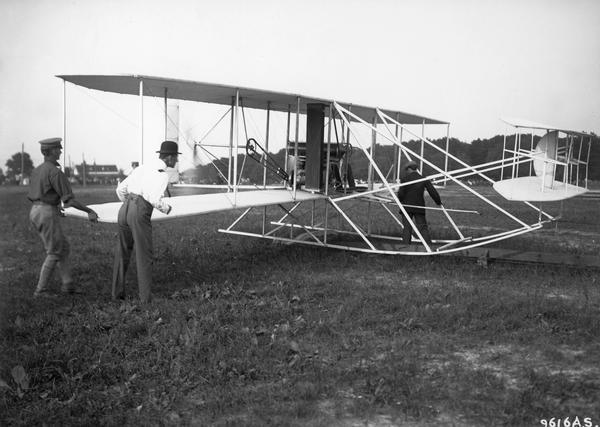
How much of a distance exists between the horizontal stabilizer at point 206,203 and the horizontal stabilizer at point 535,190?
3.12 metres

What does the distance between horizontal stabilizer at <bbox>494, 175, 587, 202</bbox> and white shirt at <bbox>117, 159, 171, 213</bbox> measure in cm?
466

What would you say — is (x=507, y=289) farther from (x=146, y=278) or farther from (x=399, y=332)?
(x=146, y=278)

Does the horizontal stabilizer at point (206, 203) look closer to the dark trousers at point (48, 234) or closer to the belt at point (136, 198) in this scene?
the dark trousers at point (48, 234)

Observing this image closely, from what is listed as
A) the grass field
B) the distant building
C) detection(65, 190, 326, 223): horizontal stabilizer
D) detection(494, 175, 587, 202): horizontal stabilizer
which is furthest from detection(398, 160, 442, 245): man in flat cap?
the distant building

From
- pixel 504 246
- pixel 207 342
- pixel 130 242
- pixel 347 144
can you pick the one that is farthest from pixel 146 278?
pixel 504 246

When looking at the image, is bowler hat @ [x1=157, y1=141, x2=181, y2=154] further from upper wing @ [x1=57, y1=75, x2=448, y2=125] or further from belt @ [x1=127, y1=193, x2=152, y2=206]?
upper wing @ [x1=57, y1=75, x2=448, y2=125]

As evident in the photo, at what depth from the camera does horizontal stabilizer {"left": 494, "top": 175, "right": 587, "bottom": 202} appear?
281 inches

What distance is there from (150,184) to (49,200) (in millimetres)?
1404

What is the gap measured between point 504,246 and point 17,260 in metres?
9.49

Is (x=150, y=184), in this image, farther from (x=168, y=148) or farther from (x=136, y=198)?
(x=168, y=148)

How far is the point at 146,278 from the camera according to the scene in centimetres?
596

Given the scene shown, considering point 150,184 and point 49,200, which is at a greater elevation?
point 150,184

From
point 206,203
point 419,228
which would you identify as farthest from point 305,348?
point 419,228

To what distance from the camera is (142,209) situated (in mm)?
5910
